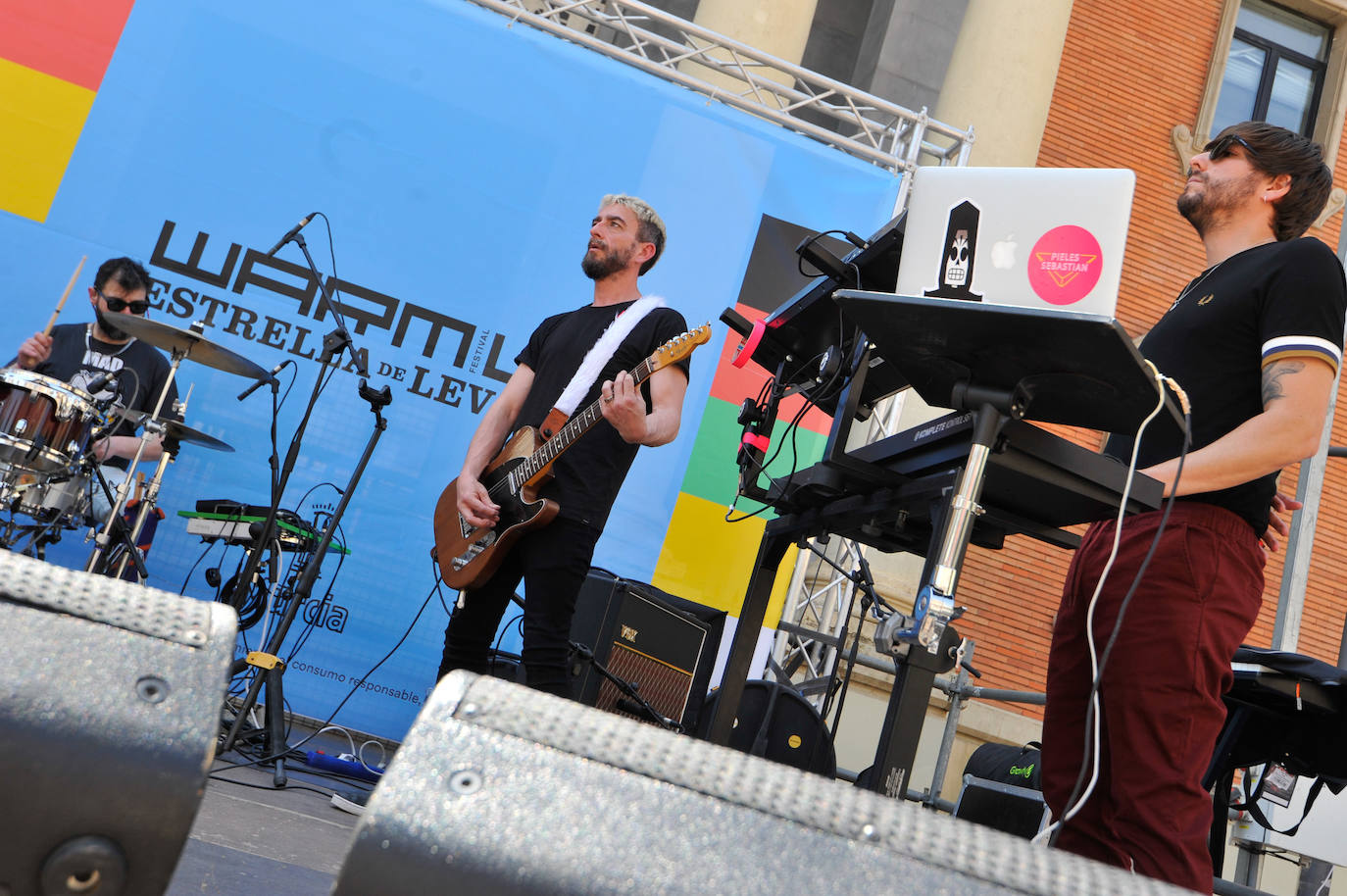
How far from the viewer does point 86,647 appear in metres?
0.79

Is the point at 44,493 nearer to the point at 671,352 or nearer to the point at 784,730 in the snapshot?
the point at 671,352

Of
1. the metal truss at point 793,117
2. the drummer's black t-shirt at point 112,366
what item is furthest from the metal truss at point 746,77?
the drummer's black t-shirt at point 112,366

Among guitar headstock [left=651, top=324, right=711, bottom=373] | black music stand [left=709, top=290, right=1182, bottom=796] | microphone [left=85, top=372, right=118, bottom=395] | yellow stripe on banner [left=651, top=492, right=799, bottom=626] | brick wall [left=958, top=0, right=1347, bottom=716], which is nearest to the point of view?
black music stand [left=709, top=290, right=1182, bottom=796]

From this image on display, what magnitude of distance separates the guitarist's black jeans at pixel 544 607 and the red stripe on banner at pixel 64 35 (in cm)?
363

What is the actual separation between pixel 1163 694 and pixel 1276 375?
574 millimetres

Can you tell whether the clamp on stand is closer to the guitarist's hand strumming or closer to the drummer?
the guitarist's hand strumming

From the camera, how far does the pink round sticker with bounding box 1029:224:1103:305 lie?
1548 millimetres

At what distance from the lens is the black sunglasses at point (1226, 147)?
6.68 ft

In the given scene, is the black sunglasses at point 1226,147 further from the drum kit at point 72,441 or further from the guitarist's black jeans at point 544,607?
the drum kit at point 72,441

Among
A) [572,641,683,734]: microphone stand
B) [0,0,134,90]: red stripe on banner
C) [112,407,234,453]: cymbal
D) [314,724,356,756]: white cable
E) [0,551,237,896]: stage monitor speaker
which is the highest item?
[0,0,134,90]: red stripe on banner

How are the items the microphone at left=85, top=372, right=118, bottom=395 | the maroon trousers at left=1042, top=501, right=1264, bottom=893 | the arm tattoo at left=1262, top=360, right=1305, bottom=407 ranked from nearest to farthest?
1. the maroon trousers at left=1042, top=501, right=1264, bottom=893
2. the arm tattoo at left=1262, top=360, right=1305, bottom=407
3. the microphone at left=85, top=372, right=118, bottom=395

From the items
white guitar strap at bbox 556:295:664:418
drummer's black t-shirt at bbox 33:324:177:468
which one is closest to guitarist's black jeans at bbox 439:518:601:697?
white guitar strap at bbox 556:295:664:418

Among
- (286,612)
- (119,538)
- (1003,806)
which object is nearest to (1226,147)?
(1003,806)

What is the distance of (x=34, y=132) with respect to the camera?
4852 mm
